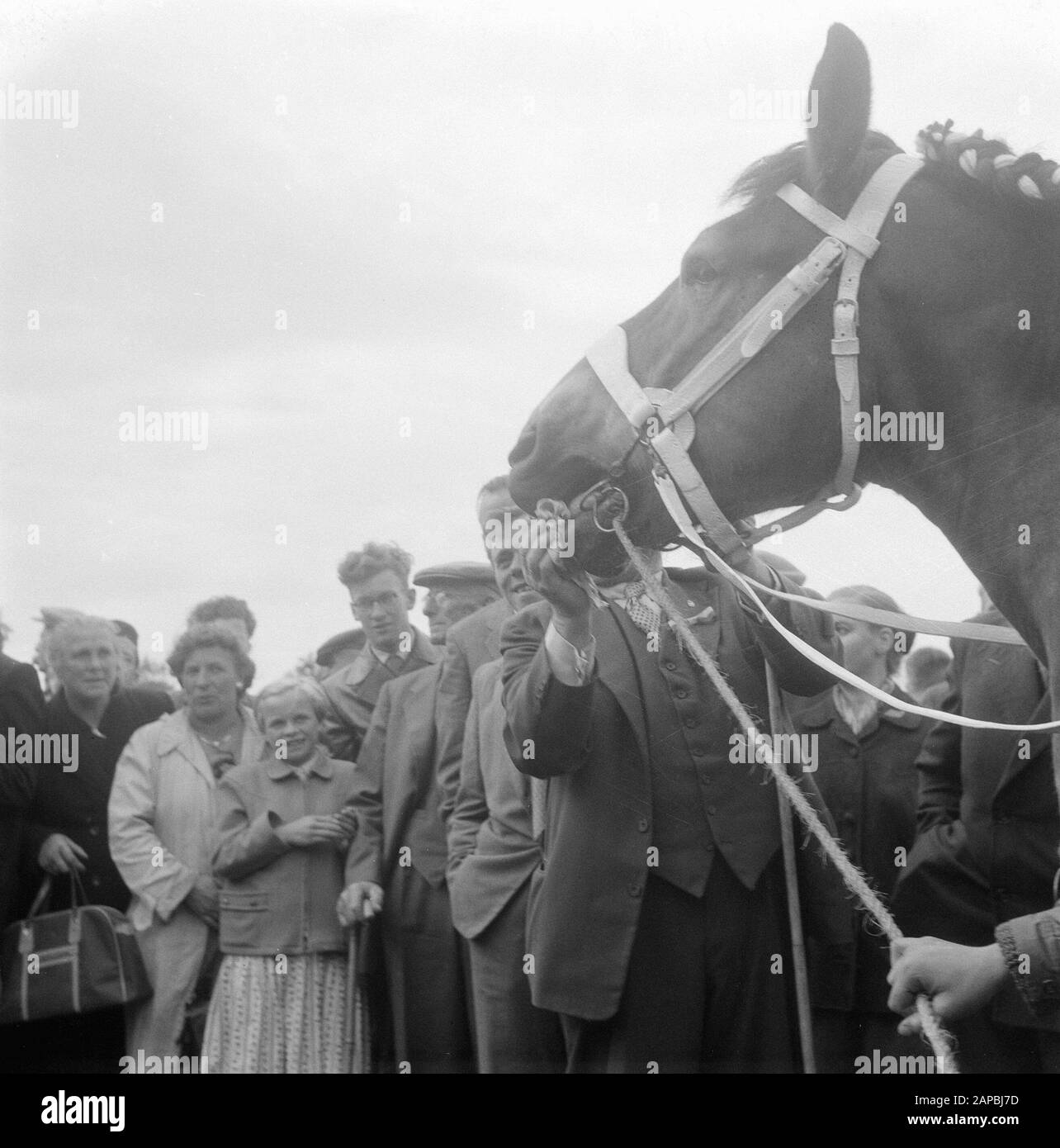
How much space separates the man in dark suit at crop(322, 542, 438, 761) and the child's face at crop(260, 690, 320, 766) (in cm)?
42

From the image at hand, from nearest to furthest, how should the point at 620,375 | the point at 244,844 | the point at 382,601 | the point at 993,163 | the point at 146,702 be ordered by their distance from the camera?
the point at 993,163 < the point at 620,375 < the point at 244,844 < the point at 146,702 < the point at 382,601

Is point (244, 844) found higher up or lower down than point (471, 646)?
lower down

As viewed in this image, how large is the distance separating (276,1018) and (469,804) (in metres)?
0.91

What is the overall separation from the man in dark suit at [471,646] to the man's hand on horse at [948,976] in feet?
6.87

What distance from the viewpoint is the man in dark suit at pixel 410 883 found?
4500 mm

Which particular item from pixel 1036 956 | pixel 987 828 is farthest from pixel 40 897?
pixel 1036 956

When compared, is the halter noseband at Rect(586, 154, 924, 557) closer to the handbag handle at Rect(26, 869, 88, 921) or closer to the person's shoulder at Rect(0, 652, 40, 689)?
the person's shoulder at Rect(0, 652, 40, 689)

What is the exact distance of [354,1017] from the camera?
445 cm

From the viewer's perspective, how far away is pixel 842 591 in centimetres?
456

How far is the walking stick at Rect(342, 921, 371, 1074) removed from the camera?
4.43 meters

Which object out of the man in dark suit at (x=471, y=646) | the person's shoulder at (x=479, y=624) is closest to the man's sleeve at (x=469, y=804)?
the man in dark suit at (x=471, y=646)

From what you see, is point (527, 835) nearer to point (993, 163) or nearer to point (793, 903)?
point (793, 903)

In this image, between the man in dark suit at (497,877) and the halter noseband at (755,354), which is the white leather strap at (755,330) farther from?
the man in dark suit at (497,877)
